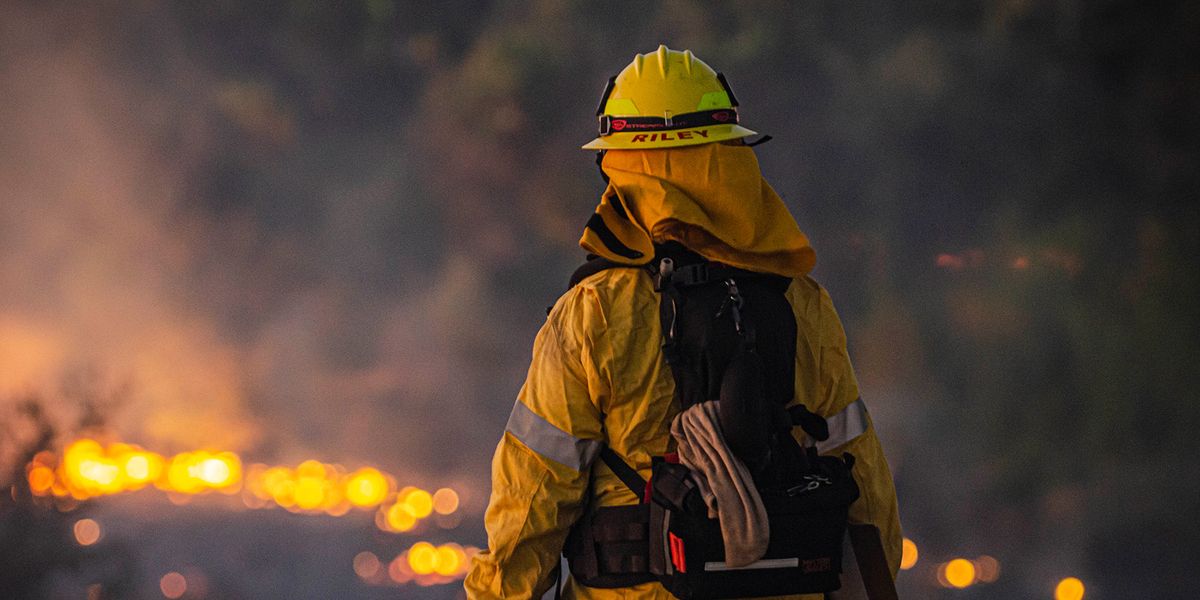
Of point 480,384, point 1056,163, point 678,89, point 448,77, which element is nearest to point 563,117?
point 448,77

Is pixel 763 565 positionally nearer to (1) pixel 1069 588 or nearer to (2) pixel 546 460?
(2) pixel 546 460

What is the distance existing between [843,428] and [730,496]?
52 cm

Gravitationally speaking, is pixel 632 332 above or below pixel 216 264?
below

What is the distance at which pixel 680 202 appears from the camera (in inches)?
112

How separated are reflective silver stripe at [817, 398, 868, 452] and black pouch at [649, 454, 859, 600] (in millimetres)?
261

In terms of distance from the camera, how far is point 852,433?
3.04 meters

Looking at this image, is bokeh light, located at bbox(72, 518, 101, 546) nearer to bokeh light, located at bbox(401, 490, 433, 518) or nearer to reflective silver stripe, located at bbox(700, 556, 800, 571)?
bokeh light, located at bbox(401, 490, 433, 518)

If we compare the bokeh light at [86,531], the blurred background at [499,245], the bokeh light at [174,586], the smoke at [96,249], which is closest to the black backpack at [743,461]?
the blurred background at [499,245]

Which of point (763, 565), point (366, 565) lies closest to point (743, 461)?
point (763, 565)

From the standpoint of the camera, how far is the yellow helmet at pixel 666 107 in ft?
9.60

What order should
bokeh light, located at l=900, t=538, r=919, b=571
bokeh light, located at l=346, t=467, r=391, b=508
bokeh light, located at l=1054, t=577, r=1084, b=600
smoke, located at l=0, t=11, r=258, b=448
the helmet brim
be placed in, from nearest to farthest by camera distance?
the helmet brim, bokeh light, located at l=1054, t=577, r=1084, b=600, bokeh light, located at l=900, t=538, r=919, b=571, smoke, located at l=0, t=11, r=258, b=448, bokeh light, located at l=346, t=467, r=391, b=508

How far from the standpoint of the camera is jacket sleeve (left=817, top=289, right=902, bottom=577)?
3.01 metres

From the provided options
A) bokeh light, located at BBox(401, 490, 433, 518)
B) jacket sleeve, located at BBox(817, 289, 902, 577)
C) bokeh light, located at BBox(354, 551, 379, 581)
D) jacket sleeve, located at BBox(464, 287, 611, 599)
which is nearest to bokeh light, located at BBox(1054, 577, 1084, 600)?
bokeh light, located at BBox(401, 490, 433, 518)

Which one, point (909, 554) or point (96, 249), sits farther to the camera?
point (96, 249)
